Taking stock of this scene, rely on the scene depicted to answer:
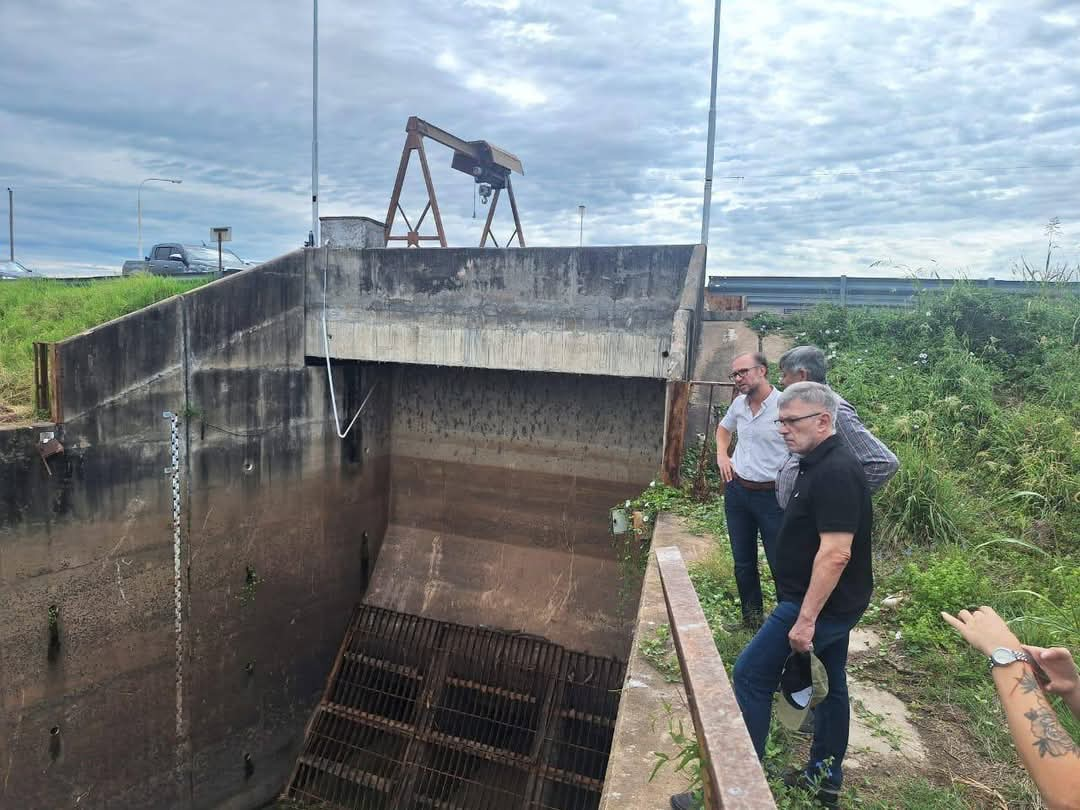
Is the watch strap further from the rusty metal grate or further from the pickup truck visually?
the pickup truck

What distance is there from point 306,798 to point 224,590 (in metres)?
2.59

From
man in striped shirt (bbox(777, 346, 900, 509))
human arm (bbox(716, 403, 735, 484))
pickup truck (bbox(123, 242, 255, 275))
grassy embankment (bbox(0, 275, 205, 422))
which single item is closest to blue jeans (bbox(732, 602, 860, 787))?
man in striped shirt (bbox(777, 346, 900, 509))

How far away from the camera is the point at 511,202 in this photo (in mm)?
10422

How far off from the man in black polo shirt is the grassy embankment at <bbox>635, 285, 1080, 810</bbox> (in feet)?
0.95

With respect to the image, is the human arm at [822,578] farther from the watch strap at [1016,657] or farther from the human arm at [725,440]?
the human arm at [725,440]

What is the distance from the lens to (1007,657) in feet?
5.06

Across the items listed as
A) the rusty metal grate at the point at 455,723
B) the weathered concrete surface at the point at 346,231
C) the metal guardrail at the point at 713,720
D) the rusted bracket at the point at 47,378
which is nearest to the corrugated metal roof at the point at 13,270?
the weathered concrete surface at the point at 346,231

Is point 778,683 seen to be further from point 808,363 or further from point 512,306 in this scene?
point 512,306

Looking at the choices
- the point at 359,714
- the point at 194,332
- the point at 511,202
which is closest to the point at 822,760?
the point at 194,332

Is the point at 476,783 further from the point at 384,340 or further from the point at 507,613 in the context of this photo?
the point at 384,340

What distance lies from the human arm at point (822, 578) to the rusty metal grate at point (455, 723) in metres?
5.28

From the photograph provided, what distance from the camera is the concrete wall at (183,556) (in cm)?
561

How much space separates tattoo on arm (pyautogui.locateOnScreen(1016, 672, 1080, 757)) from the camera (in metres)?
1.38

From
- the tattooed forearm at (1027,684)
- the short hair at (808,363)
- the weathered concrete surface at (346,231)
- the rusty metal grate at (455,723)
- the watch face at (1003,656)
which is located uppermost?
the weathered concrete surface at (346,231)
